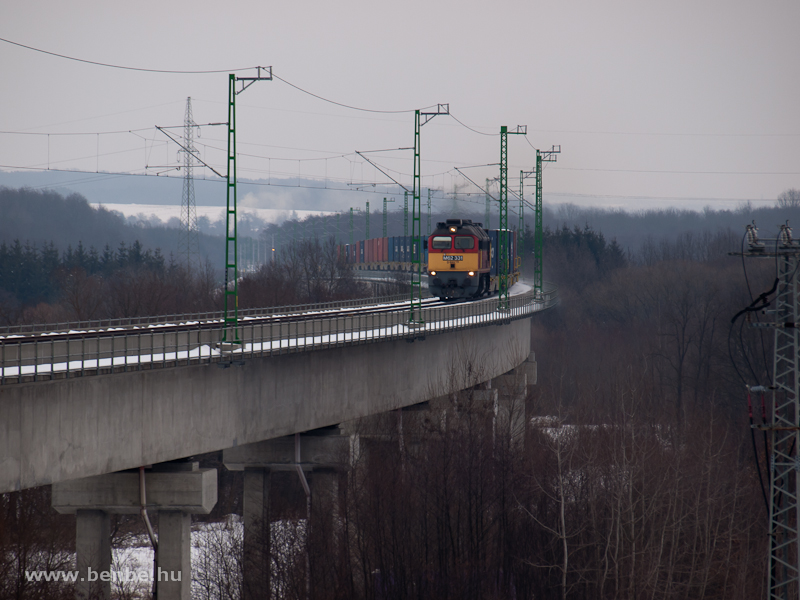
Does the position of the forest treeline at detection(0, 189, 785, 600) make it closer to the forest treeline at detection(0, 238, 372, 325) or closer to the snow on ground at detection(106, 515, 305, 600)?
the snow on ground at detection(106, 515, 305, 600)

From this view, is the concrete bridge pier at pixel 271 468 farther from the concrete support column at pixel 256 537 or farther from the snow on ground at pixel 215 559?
the snow on ground at pixel 215 559

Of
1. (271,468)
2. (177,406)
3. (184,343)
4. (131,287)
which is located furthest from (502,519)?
(131,287)

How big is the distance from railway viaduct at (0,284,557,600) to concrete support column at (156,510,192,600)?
36 mm

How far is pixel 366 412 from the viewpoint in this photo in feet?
111

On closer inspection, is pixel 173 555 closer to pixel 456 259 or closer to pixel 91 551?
pixel 91 551

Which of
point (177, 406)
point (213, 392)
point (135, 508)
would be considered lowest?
point (135, 508)

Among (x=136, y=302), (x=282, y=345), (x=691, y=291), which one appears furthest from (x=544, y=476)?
(x=691, y=291)

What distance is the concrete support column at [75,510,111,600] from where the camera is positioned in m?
24.9

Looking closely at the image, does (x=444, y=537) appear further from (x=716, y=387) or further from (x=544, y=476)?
(x=716, y=387)

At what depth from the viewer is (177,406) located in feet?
78.4

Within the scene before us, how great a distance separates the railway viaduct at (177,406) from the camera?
65.9 feet

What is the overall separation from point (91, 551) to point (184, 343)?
6.22m

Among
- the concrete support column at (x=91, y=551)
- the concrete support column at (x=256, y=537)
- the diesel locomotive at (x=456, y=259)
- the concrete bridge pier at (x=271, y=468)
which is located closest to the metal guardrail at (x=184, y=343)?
the concrete bridge pier at (x=271, y=468)

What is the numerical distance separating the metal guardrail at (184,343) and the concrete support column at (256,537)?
5.86 meters
